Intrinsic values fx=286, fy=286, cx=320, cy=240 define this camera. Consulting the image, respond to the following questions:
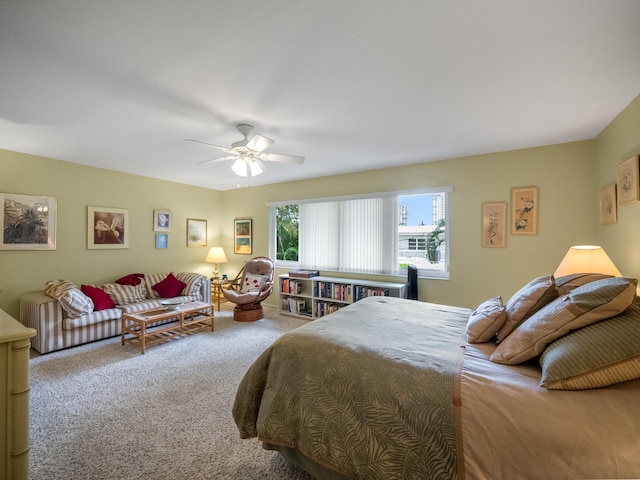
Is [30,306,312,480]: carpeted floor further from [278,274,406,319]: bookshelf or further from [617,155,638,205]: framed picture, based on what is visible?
[617,155,638,205]: framed picture

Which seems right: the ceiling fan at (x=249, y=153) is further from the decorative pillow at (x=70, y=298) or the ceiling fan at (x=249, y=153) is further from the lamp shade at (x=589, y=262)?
the lamp shade at (x=589, y=262)

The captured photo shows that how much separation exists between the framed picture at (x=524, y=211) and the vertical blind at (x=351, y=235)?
150 centimetres

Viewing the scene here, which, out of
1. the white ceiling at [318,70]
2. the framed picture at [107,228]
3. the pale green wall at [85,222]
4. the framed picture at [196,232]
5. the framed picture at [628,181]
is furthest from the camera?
the framed picture at [196,232]

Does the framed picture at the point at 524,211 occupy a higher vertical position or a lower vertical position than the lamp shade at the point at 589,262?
higher

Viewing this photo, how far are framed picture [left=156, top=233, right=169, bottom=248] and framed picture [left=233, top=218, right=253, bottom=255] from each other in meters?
1.34

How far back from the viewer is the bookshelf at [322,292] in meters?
4.26

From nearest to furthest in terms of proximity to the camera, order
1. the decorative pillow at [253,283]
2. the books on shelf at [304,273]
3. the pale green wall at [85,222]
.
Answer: the pale green wall at [85,222] < the books on shelf at [304,273] < the decorative pillow at [253,283]

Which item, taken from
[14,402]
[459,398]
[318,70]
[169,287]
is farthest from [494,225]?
[169,287]

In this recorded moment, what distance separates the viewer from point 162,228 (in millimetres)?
5316

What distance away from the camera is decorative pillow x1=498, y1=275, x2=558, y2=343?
1.61 m

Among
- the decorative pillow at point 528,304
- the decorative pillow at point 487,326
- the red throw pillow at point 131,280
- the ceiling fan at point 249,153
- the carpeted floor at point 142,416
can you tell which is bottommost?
the carpeted floor at point 142,416

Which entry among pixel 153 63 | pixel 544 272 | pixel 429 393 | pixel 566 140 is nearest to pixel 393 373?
pixel 429 393

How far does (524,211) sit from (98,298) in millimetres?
5559

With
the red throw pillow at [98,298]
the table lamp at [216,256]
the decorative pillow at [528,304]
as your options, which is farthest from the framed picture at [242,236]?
the decorative pillow at [528,304]
